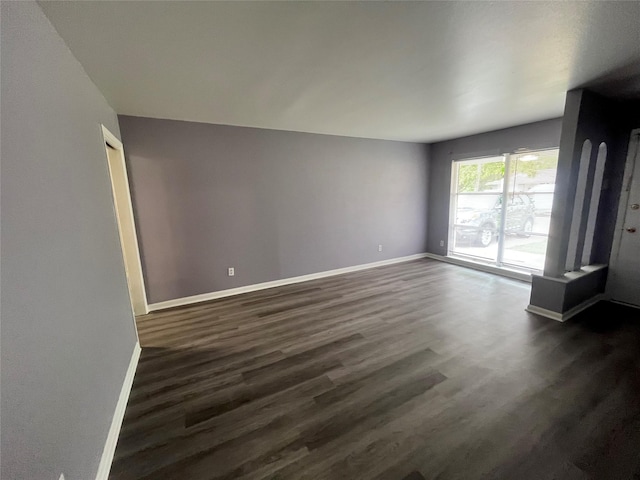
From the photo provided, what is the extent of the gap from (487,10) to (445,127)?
117 inches

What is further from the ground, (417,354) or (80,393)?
(80,393)

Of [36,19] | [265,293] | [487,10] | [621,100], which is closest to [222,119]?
[36,19]

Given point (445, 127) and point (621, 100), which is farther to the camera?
point (445, 127)

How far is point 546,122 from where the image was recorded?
12.5 feet

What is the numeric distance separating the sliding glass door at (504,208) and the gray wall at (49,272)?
565cm

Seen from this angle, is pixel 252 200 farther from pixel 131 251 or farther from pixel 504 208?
pixel 504 208

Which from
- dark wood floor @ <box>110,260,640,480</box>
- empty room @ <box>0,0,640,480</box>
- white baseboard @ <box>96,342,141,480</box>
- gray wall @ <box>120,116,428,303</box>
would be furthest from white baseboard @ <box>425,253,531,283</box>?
white baseboard @ <box>96,342,141,480</box>

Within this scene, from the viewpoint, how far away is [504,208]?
4590mm

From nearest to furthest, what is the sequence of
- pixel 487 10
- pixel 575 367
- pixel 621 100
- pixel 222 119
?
1. pixel 487 10
2. pixel 575 367
3. pixel 621 100
4. pixel 222 119

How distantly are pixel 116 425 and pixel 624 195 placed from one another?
579cm

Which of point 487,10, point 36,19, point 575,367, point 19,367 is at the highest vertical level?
point 487,10

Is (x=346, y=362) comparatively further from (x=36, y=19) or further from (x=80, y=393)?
(x=36, y=19)

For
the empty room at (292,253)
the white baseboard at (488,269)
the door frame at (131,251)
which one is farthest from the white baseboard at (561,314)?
the door frame at (131,251)

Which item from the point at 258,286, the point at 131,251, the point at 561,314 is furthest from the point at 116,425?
the point at 561,314
